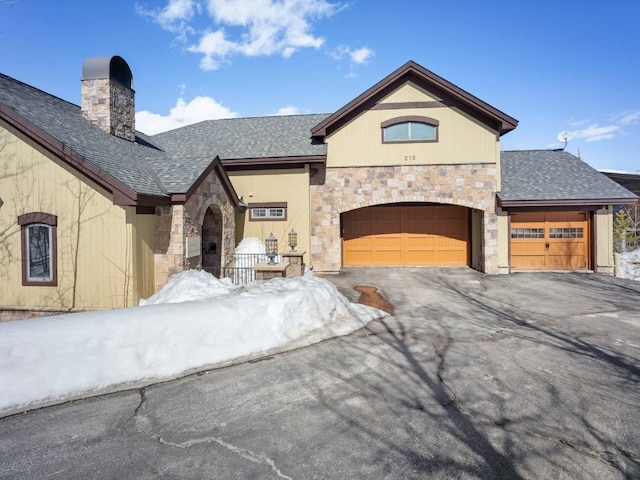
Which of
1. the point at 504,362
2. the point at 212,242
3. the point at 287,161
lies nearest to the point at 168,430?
the point at 504,362

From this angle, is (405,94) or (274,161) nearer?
(274,161)

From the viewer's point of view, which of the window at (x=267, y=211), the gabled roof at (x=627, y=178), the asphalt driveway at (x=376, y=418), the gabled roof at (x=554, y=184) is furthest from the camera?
the gabled roof at (x=627, y=178)

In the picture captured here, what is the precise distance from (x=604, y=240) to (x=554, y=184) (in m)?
2.90

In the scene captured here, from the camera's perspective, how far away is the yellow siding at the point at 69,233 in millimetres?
9008

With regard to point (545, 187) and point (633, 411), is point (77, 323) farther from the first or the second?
point (545, 187)

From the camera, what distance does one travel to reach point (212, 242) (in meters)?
13.2

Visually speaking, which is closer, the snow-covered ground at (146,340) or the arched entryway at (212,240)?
the snow-covered ground at (146,340)

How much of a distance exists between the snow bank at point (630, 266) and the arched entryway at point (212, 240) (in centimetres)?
1669

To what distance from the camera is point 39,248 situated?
9.48 meters

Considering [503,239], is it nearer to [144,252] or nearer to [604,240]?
[604,240]

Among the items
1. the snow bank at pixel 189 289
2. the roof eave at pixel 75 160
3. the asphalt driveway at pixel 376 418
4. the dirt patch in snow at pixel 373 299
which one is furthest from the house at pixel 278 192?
the asphalt driveway at pixel 376 418

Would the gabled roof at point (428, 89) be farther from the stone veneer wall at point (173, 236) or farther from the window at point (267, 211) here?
the stone veneer wall at point (173, 236)

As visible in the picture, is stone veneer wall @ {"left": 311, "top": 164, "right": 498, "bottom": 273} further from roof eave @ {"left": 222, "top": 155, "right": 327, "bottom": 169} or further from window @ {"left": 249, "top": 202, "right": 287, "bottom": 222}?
window @ {"left": 249, "top": 202, "right": 287, "bottom": 222}

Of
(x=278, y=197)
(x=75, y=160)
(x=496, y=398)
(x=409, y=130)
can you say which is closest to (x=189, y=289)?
(x=75, y=160)
